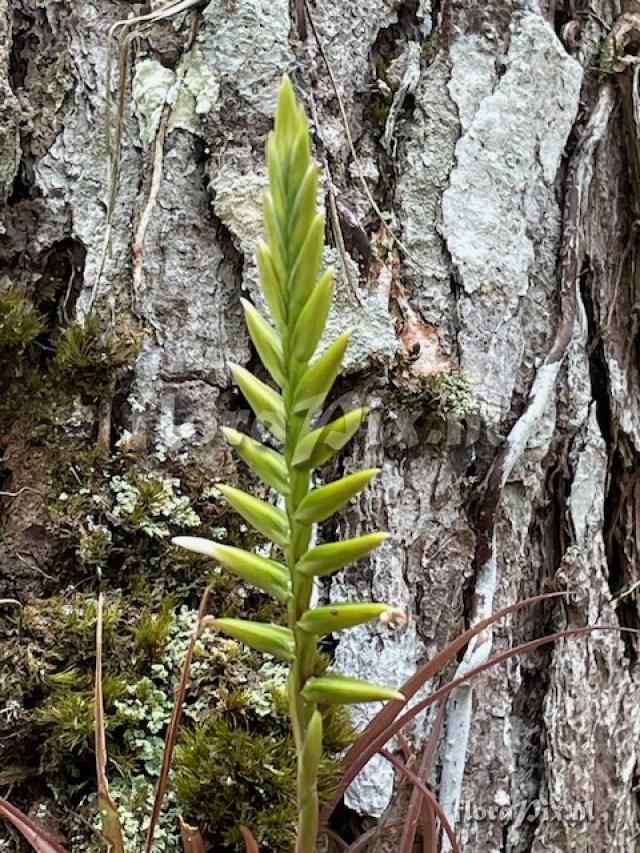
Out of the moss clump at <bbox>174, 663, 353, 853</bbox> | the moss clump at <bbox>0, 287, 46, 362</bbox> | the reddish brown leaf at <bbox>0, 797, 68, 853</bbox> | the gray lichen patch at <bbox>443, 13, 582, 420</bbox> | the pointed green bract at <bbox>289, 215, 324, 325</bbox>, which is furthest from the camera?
the gray lichen patch at <bbox>443, 13, 582, 420</bbox>

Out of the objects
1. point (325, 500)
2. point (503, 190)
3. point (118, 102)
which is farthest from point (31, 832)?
point (503, 190)

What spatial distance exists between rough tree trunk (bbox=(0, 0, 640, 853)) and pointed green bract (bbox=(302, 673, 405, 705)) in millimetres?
479

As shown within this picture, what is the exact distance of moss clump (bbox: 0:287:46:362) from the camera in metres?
0.86

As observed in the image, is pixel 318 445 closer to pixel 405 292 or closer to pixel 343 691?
pixel 343 691

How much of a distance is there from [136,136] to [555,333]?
54 centimetres

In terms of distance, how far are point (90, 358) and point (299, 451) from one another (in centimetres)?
51

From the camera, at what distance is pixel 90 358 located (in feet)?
2.82

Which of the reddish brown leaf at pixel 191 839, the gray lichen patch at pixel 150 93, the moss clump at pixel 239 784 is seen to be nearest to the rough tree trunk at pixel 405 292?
the gray lichen patch at pixel 150 93

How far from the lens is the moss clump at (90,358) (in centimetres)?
86

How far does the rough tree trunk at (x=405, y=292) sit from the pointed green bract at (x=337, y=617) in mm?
477

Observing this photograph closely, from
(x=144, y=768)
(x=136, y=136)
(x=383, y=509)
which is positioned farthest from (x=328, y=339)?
(x=144, y=768)

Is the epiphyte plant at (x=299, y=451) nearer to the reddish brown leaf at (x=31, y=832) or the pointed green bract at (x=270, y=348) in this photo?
the pointed green bract at (x=270, y=348)

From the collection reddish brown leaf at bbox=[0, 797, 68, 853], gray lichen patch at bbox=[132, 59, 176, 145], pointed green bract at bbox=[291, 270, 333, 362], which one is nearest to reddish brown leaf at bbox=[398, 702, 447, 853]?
reddish brown leaf at bbox=[0, 797, 68, 853]

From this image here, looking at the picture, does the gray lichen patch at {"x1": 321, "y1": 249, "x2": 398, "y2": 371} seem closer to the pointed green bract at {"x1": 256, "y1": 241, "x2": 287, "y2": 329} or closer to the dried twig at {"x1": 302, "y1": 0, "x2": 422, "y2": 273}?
the dried twig at {"x1": 302, "y1": 0, "x2": 422, "y2": 273}
